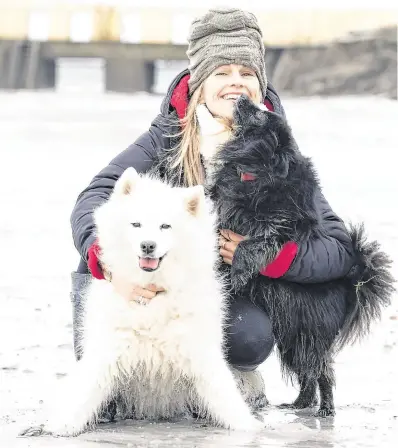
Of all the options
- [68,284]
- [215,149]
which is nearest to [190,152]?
[215,149]

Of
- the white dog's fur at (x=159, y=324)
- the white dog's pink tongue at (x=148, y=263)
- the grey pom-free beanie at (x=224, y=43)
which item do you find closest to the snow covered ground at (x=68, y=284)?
the white dog's fur at (x=159, y=324)

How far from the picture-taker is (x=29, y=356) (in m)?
4.55

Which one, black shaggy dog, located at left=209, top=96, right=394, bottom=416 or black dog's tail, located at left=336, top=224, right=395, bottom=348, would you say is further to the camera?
black dog's tail, located at left=336, top=224, right=395, bottom=348

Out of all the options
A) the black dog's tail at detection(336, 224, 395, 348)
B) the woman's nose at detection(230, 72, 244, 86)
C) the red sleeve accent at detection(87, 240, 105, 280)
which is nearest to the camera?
the red sleeve accent at detection(87, 240, 105, 280)

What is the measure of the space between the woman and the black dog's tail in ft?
0.14

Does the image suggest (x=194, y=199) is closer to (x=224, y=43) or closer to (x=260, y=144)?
(x=260, y=144)

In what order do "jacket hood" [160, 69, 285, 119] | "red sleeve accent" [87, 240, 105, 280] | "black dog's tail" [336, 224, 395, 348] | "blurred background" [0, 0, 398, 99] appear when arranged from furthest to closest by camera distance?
1. "blurred background" [0, 0, 398, 99]
2. "jacket hood" [160, 69, 285, 119]
3. "black dog's tail" [336, 224, 395, 348]
4. "red sleeve accent" [87, 240, 105, 280]

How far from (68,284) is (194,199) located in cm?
301

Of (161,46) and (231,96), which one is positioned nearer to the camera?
(231,96)

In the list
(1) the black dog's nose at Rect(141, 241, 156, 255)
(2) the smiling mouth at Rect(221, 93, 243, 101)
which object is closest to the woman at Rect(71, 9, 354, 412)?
(2) the smiling mouth at Rect(221, 93, 243, 101)

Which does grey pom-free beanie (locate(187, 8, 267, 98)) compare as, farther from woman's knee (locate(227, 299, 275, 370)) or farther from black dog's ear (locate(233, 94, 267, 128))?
woman's knee (locate(227, 299, 275, 370))

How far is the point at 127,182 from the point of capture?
3334mm

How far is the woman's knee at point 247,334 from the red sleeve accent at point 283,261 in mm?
157

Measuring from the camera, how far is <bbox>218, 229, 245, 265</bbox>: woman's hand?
3.66 metres
